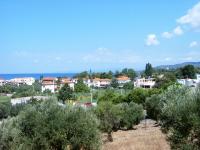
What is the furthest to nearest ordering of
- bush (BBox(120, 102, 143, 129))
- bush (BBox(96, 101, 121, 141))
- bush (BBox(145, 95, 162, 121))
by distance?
bush (BBox(145, 95, 162, 121))
bush (BBox(120, 102, 143, 129))
bush (BBox(96, 101, 121, 141))

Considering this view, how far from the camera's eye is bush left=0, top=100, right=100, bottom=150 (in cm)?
1834

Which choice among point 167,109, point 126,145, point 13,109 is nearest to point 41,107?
point 167,109

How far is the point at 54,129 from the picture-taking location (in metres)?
18.4

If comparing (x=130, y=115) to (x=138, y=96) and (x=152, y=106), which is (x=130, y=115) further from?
(x=138, y=96)

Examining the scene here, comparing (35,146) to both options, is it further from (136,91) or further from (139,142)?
(136,91)

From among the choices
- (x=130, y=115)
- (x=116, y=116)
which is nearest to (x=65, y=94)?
(x=130, y=115)

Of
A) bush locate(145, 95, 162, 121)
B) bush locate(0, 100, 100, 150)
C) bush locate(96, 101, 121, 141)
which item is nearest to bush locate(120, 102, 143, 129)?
bush locate(145, 95, 162, 121)

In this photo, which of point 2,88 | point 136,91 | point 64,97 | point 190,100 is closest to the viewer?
point 190,100

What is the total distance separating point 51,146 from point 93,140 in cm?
192

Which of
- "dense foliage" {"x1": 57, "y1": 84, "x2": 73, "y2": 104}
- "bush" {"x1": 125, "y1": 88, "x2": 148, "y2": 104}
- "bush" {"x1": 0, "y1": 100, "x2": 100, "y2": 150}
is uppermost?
"bush" {"x1": 0, "y1": 100, "x2": 100, "y2": 150}

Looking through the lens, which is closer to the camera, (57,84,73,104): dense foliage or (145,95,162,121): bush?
(145,95,162,121): bush

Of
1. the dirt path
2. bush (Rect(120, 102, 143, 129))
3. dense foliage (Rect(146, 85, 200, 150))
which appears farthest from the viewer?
bush (Rect(120, 102, 143, 129))

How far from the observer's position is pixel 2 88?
168750 millimetres

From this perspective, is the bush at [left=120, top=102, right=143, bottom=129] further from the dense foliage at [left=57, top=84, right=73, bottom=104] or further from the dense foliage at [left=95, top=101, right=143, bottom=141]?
the dense foliage at [left=57, top=84, right=73, bottom=104]
